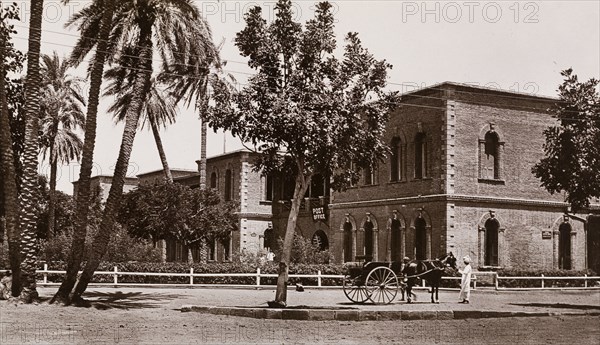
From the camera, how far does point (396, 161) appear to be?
3831cm

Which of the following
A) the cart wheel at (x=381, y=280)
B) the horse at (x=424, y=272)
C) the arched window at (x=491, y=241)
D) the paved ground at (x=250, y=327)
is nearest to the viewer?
the paved ground at (x=250, y=327)

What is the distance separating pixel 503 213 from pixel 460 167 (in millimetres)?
3203

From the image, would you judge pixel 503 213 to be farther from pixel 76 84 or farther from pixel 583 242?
pixel 76 84

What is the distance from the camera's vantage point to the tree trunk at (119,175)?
2142 cm

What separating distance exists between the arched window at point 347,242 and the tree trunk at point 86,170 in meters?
22.5

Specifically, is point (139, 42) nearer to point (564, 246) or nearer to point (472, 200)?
point (472, 200)

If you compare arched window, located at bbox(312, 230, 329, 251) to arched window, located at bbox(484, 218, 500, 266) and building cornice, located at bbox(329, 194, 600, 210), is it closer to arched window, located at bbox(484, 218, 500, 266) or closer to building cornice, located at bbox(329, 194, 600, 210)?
building cornice, located at bbox(329, 194, 600, 210)

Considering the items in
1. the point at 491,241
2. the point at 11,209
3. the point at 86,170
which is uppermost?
the point at 86,170

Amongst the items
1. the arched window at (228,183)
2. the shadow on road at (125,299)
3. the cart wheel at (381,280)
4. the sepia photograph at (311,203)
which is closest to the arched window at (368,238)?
the sepia photograph at (311,203)

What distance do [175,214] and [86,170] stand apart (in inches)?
798

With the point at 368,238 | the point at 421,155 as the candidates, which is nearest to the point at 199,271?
the point at 368,238

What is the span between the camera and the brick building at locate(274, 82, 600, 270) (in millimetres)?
34719

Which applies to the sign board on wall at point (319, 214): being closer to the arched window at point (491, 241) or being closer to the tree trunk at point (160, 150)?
the tree trunk at point (160, 150)

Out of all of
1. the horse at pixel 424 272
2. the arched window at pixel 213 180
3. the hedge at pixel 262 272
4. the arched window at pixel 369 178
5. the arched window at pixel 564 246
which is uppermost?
the arched window at pixel 213 180
